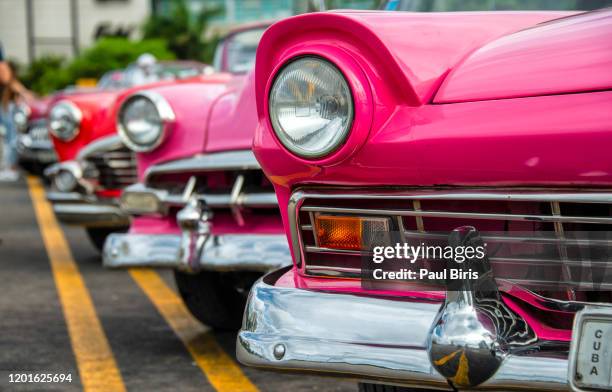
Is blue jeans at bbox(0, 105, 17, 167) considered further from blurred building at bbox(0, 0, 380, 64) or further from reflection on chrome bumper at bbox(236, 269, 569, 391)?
blurred building at bbox(0, 0, 380, 64)

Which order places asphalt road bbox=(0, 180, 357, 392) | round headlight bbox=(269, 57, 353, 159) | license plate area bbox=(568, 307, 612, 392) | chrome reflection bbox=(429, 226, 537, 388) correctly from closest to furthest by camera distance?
1. license plate area bbox=(568, 307, 612, 392)
2. chrome reflection bbox=(429, 226, 537, 388)
3. round headlight bbox=(269, 57, 353, 159)
4. asphalt road bbox=(0, 180, 357, 392)

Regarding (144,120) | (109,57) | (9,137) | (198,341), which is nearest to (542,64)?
(144,120)

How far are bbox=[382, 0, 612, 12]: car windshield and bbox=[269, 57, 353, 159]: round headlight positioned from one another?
117cm

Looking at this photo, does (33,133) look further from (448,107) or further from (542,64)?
(542,64)

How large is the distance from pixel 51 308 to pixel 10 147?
32.5 ft

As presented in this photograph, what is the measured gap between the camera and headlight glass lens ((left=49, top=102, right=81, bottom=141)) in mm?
6934

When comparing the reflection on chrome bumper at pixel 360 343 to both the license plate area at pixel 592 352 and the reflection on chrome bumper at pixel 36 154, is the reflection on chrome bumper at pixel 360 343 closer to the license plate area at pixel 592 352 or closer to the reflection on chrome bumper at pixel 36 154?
the license plate area at pixel 592 352

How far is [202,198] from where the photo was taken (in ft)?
13.8

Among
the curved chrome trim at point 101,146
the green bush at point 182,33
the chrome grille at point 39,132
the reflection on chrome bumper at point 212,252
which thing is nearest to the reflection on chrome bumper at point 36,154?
the chrome grille at point 39,132

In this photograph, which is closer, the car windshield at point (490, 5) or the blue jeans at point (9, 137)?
the car windshield at point (490, 5)

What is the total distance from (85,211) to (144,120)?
2039 mm

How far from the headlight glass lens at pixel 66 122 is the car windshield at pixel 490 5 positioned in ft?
10.8

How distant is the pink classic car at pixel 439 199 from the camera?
2285 millimetres

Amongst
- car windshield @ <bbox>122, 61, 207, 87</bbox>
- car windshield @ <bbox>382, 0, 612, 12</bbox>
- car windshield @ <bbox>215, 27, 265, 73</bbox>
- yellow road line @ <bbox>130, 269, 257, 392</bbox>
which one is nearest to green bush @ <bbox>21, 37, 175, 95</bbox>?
car windshield @ <bbox>122, 61, 207, 87</bbox>
